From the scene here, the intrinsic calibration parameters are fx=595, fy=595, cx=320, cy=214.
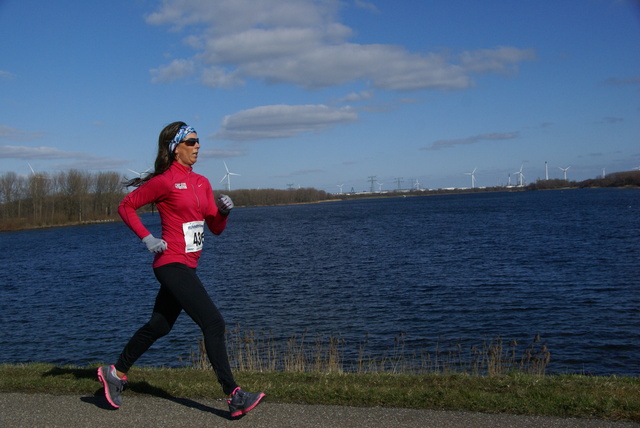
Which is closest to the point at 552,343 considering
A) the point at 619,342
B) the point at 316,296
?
the point at 619,342

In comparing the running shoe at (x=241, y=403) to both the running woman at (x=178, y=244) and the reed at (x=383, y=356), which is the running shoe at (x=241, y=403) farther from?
the reed at (x=383, y=356)

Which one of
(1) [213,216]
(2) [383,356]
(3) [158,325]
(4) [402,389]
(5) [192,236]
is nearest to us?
(5) [192,236]

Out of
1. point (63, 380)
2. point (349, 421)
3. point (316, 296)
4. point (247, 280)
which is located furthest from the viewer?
point (247, 280)

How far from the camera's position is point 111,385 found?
208 inches

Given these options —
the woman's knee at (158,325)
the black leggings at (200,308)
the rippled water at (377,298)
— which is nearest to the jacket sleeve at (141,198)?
the black leggings at (200,308)

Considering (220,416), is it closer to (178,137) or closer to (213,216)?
(213,216)

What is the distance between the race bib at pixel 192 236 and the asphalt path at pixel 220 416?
4.64ft

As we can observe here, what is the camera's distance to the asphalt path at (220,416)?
4727mm

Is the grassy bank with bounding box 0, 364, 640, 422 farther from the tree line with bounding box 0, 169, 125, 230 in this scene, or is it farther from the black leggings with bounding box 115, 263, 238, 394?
the tree line with bounding box 0, 169, 125, 230

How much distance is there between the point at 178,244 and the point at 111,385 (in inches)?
55.3

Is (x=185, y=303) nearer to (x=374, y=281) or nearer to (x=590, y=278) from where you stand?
(x=374, y=281)

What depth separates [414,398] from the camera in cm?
532

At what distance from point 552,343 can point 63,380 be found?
1296cm

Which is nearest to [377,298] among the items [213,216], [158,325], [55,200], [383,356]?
[383,356]
